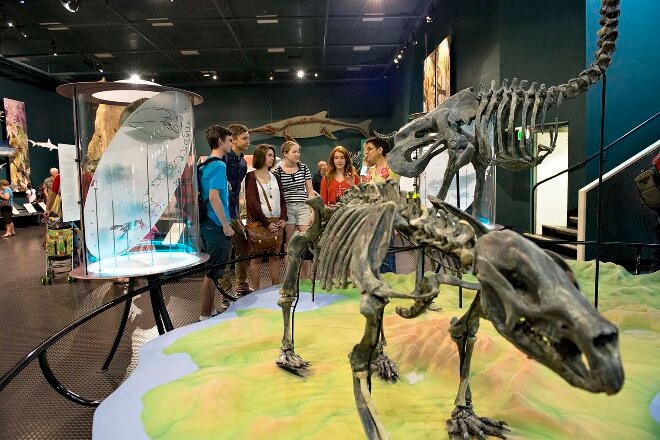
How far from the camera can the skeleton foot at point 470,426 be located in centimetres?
215

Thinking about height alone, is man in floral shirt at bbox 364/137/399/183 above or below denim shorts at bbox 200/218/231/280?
above

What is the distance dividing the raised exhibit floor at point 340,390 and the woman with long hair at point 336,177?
1.81 metres

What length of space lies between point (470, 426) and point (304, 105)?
12584 mm

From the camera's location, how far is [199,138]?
14.1 metres

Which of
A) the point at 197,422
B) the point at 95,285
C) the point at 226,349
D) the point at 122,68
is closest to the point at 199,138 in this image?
the point at 122,68

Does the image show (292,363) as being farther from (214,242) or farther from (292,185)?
(292,185)

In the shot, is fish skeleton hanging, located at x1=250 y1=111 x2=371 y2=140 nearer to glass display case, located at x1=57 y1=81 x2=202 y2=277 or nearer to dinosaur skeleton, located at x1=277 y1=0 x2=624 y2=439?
dinosaur skeleton, located at x1=277 y1=0 x2=624 y2=439

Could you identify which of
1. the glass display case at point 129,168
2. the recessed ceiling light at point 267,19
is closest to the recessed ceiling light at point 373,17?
the recessed ceiling light at point 267,19

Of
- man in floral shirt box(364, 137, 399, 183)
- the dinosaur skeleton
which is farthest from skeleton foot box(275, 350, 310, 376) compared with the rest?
man in floral shirt box(364, 137, 399, 183)

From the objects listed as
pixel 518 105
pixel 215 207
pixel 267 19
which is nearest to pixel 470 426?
pixel 215 207

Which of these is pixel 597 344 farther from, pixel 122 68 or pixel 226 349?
pixel 122 68

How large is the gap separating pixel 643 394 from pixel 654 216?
156 inches

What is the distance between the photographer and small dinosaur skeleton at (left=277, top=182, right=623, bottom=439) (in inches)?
45.8

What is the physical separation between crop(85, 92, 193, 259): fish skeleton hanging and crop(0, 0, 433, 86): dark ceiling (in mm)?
6001
